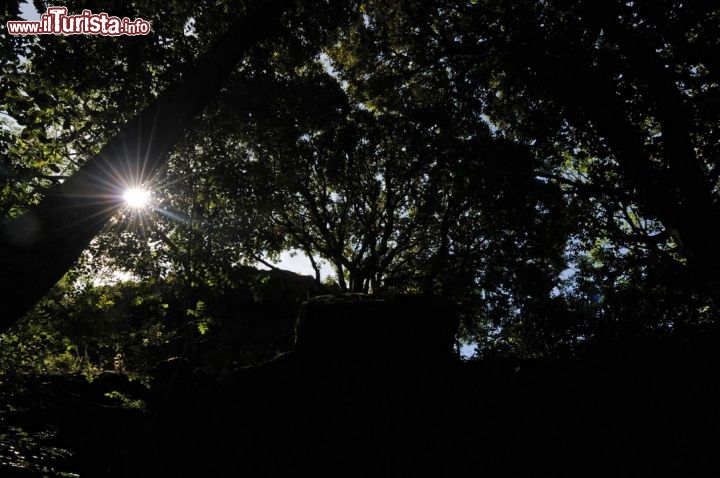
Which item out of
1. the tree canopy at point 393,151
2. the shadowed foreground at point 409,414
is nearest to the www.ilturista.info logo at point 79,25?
the tree canopy at point 393,151

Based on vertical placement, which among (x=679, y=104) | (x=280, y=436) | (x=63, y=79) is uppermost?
(x=679, y=104)

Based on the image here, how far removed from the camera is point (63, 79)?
17.3 ft

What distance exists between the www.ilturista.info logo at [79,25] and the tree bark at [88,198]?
2.07m

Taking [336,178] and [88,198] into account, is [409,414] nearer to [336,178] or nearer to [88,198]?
[88,198]

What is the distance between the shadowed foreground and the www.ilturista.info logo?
7843mm

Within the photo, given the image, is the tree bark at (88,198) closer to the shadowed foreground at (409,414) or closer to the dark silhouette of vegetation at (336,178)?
the dark silhouette of vegetation at (336,178)

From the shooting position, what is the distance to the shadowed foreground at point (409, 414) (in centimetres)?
824

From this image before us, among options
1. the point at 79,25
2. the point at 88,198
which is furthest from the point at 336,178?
the point at 88,198

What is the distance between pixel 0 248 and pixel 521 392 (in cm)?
1143

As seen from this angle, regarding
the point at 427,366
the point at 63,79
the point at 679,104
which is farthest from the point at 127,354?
the point at 679,104

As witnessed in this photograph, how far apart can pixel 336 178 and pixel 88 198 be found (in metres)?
13.4

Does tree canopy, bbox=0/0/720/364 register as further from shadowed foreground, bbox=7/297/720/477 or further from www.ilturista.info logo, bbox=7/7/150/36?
shadowed foreground, bbox=7/297/720/477

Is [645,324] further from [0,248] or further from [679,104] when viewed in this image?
[0,248]

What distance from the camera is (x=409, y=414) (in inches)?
405
